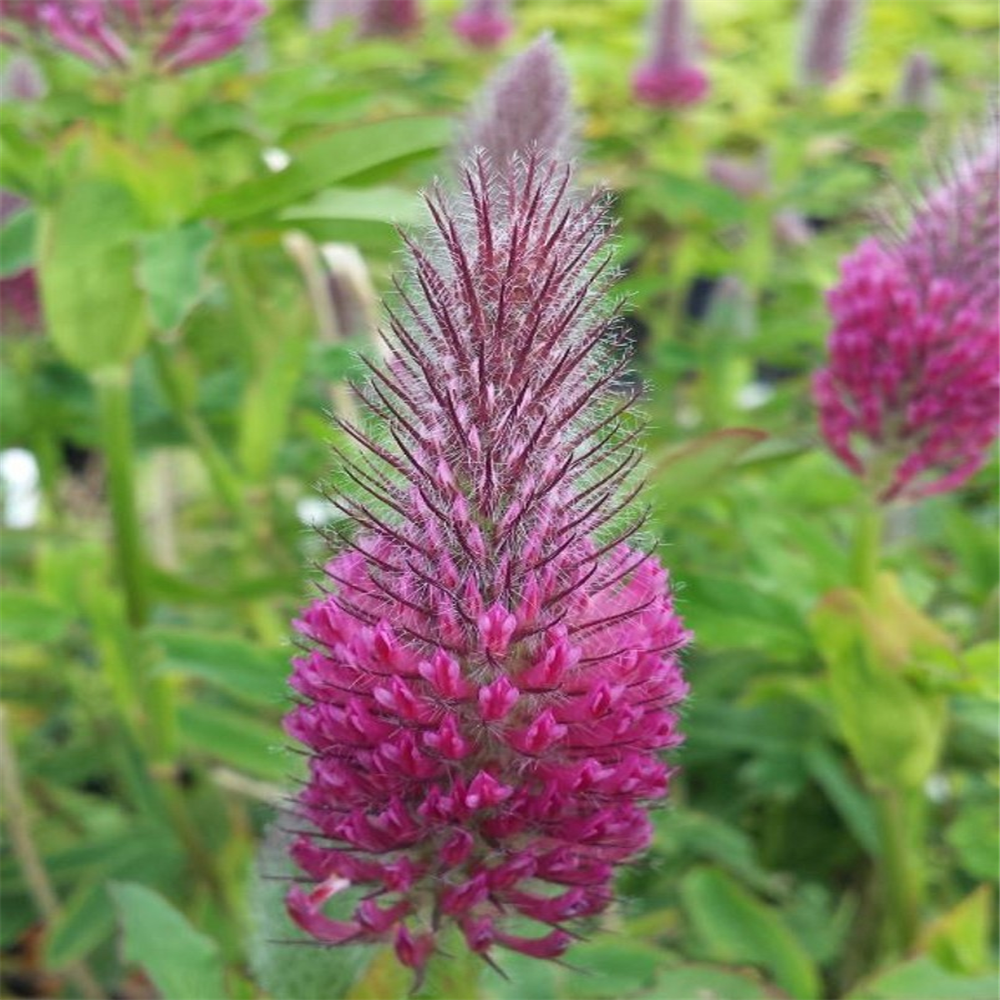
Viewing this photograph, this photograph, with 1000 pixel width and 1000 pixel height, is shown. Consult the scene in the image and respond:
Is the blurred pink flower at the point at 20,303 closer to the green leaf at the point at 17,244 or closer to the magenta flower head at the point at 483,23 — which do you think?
the green leaf at the point at 17,244

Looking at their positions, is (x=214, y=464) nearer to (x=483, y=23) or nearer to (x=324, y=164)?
(x=324, y=164)

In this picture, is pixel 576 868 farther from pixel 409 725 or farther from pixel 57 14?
pixel 57 14

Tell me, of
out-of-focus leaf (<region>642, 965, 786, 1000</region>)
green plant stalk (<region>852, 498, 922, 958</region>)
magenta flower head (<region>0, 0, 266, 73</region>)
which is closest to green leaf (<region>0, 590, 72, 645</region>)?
magenta flower head (<region>0, 0, 266, 73</region>)

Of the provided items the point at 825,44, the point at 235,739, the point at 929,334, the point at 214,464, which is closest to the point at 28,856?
the point at 235,739

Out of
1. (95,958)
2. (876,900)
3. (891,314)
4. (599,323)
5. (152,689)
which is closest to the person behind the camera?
(599,323)

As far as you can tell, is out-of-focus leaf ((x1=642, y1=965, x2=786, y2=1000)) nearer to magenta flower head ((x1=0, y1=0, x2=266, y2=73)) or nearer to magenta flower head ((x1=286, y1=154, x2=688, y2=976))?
magenta flower head ((x1=286, y1=154, x2=688, y2=976))

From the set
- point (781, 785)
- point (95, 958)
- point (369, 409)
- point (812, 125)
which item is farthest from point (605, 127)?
point (369, 409)
